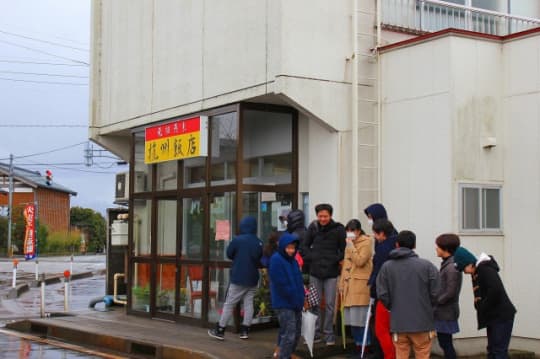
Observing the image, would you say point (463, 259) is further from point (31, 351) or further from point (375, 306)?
point (31, 351)

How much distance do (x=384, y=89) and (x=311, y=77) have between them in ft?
3.53

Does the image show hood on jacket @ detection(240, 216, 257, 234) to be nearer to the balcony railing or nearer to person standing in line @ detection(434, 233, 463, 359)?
person standing in line @ detection(434, 233, 463, 359)

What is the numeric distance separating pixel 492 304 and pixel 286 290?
2412 mm

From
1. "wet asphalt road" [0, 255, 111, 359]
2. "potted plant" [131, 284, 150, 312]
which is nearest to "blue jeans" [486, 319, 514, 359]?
"wet asphalt road" [0, 255, 111, 359]

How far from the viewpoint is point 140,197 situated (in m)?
15.4

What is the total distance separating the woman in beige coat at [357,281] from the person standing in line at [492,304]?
1.70 metres

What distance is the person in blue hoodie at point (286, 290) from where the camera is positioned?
9.46 metres

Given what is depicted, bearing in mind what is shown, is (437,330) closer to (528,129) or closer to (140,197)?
(528,129)

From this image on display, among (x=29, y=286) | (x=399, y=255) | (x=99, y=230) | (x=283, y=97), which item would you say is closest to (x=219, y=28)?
(x=283, y=97)

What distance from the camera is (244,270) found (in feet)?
37.2

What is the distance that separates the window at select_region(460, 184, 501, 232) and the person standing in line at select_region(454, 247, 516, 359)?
188 centimetres

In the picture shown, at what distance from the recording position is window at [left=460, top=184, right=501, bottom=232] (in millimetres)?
10398

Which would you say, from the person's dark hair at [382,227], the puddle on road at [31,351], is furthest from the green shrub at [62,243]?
the person's dark hair at [382,227]

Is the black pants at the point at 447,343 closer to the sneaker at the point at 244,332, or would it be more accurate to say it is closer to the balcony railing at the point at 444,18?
the sneaker at the point at 244,332
